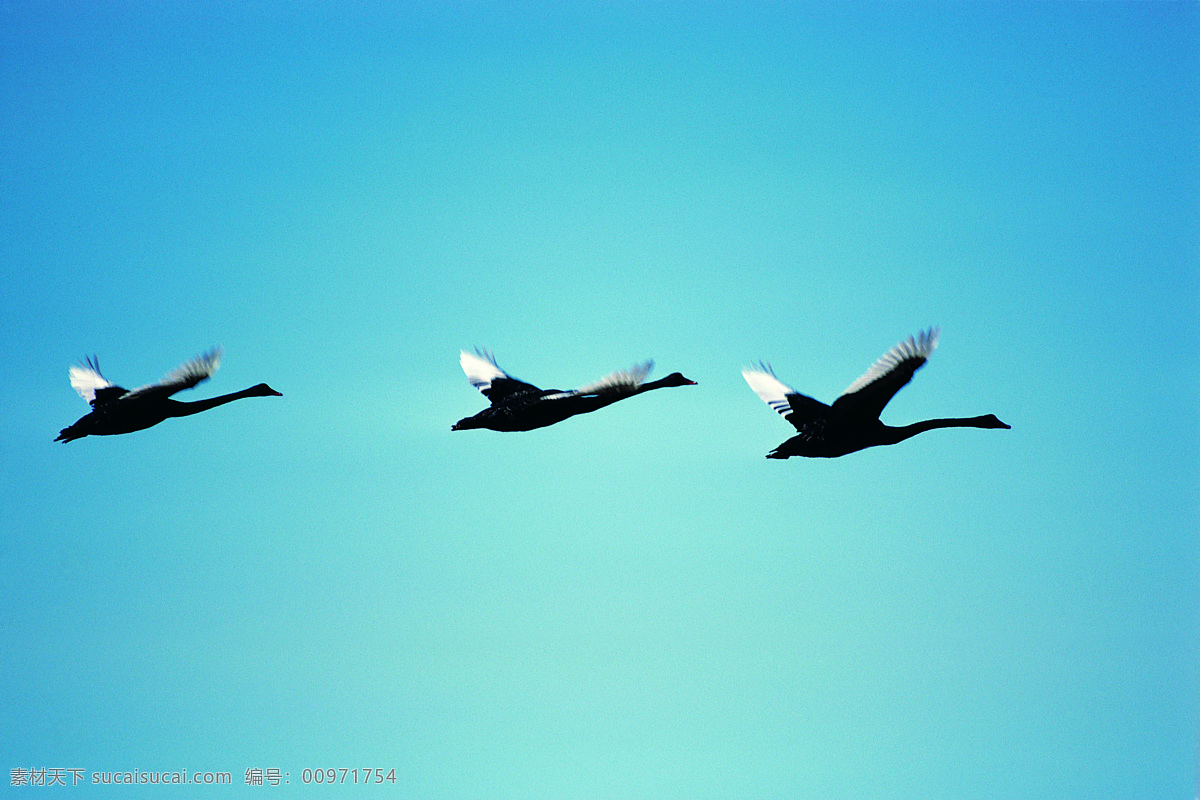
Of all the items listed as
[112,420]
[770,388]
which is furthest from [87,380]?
[770,388]

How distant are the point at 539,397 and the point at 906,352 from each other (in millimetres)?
6077

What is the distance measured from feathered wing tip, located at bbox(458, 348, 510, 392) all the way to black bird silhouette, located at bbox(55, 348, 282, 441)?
3.44 meters

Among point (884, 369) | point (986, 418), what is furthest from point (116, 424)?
point (986, 418)

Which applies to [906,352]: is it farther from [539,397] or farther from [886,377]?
[539,397]

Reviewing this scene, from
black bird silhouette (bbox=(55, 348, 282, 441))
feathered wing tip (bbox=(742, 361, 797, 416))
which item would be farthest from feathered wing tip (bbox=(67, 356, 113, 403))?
feathered wing tip (bbox=(742, 361, 797, 416))

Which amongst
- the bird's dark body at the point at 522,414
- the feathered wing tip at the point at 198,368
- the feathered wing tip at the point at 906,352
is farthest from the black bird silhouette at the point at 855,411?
the feathered wing tip at the point at 198,368

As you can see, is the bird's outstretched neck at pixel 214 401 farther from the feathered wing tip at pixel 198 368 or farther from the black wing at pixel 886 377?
the black wing at pixel 886 377

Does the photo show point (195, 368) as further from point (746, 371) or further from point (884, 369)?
point (884, 369)

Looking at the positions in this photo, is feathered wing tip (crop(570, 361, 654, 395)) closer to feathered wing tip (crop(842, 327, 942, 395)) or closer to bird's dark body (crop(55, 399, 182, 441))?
feathered wing tip (crop(842, 327, 942, 395))

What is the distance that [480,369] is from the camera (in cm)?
2180

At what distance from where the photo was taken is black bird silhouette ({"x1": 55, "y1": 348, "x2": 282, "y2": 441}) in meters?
19.0

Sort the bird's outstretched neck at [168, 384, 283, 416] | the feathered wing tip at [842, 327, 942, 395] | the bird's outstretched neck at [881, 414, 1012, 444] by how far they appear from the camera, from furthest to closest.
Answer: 1. the bird's outstretched neck at [168, 384, 283, 416]
2. the bird's outstretched neck at [881, 414, 1012, 444]
3. the feathered wing tip at [842, 327, 942, 395]

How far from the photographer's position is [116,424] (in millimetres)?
20531

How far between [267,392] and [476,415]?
418 cm
